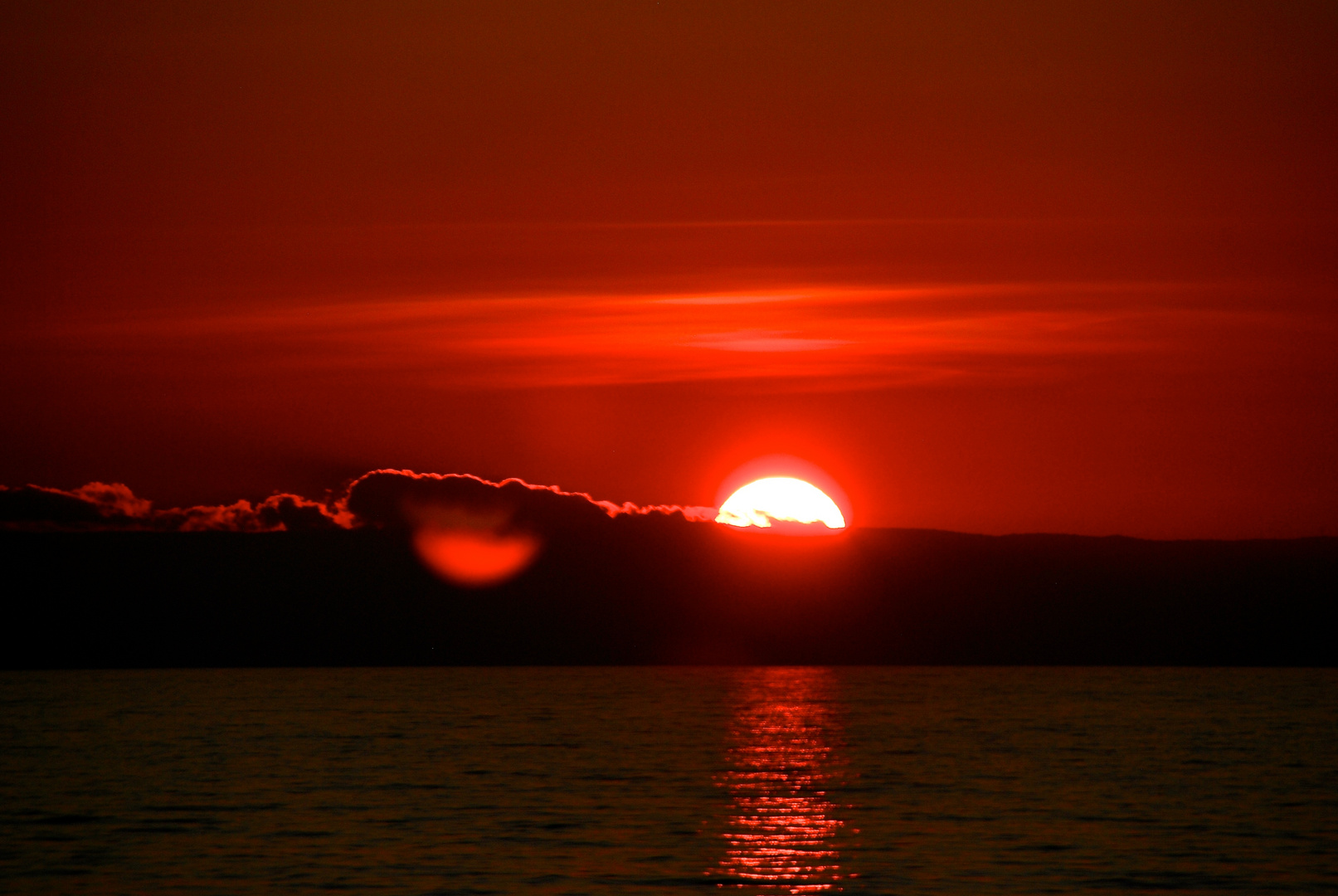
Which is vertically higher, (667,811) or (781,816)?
(667,811)

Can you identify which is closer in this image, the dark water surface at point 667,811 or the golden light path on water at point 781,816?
the golden light path on water at point 781,816

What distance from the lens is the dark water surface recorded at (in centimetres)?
4341

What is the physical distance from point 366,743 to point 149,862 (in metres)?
60.8

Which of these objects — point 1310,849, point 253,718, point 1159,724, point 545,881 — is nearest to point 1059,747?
point 1159,724

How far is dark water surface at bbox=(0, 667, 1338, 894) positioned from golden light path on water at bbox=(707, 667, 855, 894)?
0.55ft

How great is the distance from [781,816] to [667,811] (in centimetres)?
430

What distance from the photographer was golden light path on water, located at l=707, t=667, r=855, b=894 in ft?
140

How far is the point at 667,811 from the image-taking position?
59750mm

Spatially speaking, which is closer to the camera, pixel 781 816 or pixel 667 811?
pixel 781 816

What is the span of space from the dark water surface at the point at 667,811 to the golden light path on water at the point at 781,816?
0.55ft

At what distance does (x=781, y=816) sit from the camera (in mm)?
58250

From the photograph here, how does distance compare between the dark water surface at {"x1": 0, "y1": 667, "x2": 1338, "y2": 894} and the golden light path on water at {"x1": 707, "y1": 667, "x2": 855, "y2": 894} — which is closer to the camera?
the golden light path on water at {"x1": 707, "y1": 667, "x2": 855, "y2": 894}

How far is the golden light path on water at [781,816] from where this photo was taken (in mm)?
42688

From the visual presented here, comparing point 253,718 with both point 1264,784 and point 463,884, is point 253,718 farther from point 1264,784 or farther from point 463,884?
point 463,884
